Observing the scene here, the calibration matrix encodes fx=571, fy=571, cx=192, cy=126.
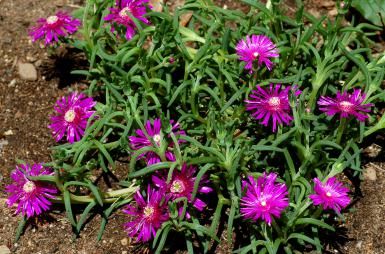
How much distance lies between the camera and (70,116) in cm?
221

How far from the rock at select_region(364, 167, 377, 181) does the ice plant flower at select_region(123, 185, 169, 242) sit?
2.72 ft

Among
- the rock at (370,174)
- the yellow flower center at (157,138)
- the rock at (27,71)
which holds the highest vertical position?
the yellow flower center at (157,138)

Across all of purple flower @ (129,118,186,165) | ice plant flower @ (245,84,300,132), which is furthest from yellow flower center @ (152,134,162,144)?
ice plant flower @ (245,84,300,132)

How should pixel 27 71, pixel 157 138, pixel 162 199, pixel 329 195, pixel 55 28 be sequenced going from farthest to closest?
pixel 27 71 → pixel 55 28 → pixel 157 138 → pixel 162 199 → pixel 329 195

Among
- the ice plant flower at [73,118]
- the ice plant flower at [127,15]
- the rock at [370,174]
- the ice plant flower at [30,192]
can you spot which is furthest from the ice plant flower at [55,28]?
the rock at [370,174]

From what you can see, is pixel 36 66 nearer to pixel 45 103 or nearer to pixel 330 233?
pixel 45 103

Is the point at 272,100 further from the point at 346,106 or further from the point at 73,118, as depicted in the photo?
the point at 73,118

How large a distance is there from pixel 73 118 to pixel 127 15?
46cm

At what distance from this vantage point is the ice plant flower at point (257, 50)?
2072 mm

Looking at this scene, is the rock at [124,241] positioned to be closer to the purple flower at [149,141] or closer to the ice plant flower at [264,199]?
the purple flower at [149,141]

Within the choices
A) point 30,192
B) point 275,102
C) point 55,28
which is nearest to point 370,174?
point 275,102

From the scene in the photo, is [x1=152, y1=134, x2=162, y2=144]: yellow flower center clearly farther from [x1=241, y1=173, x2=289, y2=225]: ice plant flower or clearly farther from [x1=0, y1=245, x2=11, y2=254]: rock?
[x1=0, y1=245, x2=11, y2=254]: rock

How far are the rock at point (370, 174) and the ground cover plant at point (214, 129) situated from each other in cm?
10

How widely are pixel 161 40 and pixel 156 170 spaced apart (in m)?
0.51
